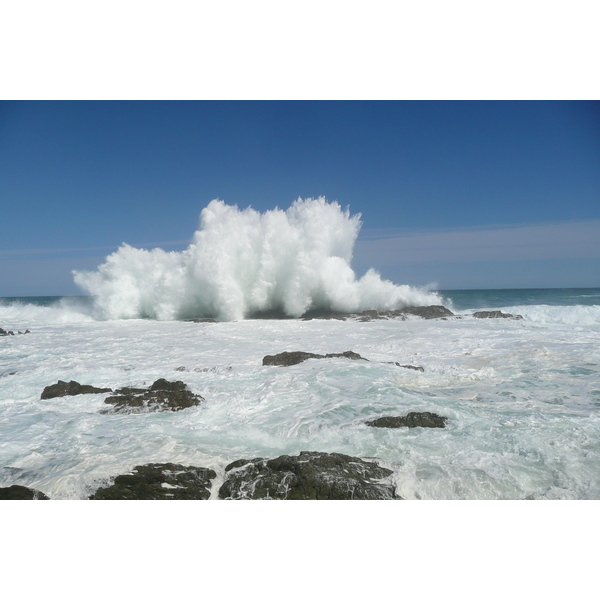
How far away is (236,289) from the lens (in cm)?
1695

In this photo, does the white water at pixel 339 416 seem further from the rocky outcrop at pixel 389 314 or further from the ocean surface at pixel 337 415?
the rocky outcrop at pixel 389 314

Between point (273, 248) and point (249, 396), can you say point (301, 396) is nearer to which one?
point (249, 396)

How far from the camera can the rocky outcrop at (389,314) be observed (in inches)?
Result: 602

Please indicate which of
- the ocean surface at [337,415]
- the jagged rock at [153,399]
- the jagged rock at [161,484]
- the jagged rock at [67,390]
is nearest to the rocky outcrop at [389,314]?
the ocean surface at [337,415]

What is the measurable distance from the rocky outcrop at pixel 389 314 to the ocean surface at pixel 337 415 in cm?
649

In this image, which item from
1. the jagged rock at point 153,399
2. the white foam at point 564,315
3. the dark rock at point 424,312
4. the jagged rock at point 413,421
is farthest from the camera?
the dark rock at point 424,312

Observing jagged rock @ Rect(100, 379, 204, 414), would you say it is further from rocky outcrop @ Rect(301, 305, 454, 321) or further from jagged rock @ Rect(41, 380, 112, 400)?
rocky outcrop @ Rect(301, 305, 454, 321)

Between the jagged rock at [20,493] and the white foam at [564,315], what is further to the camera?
the white foam at [564,315]

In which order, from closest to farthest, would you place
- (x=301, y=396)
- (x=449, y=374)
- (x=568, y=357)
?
(x=301, y=396)
(x=449, y=374)
(x=568, y=357)

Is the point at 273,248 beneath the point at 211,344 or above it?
above

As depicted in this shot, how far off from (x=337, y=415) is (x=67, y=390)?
11.3ft

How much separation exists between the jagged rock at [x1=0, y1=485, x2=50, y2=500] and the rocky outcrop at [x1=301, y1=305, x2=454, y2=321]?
501 inches

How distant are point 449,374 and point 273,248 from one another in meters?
12.2

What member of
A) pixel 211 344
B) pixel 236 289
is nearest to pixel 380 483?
pixel 211 344
